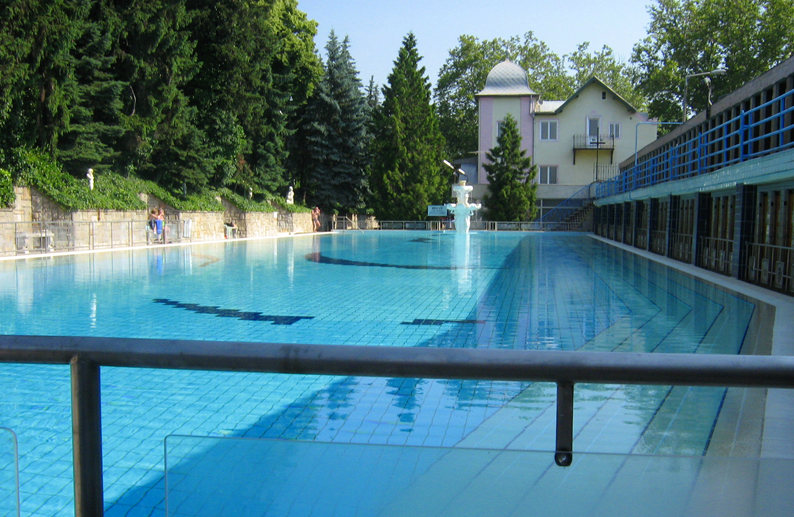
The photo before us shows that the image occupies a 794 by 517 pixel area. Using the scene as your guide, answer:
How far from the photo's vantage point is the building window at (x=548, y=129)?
186ft

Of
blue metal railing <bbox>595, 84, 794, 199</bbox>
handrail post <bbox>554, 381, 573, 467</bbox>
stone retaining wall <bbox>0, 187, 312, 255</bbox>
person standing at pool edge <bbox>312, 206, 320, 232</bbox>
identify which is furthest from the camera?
person standing at pool edge <bbox>312, 206, 320, 232</bbox>

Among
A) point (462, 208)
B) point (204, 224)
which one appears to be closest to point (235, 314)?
point (204, 224)

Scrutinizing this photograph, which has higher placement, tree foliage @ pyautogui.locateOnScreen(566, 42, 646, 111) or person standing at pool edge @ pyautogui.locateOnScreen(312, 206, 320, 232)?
tree foliage @ pyautogui.locateOnScreen(566, 42, 646, 111)

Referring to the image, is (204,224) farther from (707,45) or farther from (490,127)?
(707,45)

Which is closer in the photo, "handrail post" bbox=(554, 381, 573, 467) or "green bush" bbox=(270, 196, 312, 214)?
"handrail post" bbox=(554, 381, 573, 467)

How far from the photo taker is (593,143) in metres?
55.0

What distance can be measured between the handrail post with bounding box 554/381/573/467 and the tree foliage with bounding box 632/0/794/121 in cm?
5566

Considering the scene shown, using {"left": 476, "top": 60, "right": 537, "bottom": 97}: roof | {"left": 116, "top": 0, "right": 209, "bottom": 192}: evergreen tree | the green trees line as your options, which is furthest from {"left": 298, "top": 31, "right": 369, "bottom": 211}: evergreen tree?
{"left": 116, "top": 0, "right": 209, "bottom": 192}: evergreen tree

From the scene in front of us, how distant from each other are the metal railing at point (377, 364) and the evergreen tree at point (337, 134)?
5273cm

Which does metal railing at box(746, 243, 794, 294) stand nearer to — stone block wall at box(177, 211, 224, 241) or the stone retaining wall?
the stone retaining wall

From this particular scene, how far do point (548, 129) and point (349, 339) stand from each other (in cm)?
5035

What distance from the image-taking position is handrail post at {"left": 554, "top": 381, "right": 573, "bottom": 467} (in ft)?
5.31

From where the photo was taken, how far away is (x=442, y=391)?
679 cm

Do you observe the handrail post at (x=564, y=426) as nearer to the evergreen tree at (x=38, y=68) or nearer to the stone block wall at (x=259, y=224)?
the evergreen tree at (x=38, y=68)
